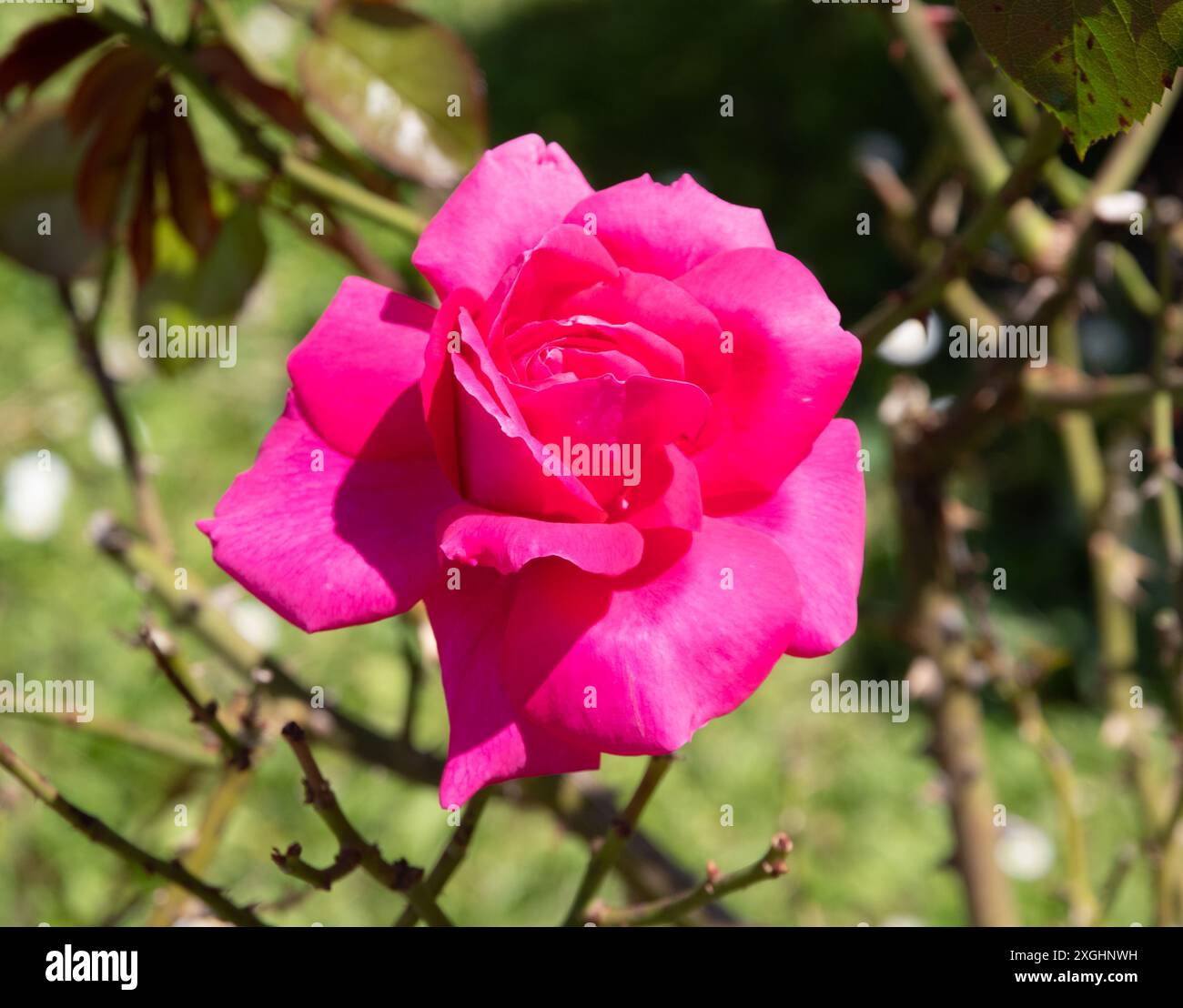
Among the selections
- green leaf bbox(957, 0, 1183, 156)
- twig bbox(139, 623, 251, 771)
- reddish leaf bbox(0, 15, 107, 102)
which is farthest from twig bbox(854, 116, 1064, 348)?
reddish leaf bbox(0, 15, 107, 102)

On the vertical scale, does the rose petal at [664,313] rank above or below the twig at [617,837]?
above

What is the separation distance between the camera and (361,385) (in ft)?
1.83

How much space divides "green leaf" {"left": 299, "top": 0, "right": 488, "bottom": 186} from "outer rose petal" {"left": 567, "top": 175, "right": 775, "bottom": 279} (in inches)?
11.5

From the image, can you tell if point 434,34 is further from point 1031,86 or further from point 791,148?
point 791,148

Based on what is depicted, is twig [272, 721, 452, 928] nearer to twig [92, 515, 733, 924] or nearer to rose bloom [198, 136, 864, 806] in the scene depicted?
rose bloom [198, 136, 864, 806]

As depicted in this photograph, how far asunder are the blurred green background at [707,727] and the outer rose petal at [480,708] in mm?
640

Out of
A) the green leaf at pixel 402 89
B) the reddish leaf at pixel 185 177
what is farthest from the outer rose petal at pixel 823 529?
the reddish leaf at pixel 185 177

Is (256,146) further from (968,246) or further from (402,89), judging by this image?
(968,246)

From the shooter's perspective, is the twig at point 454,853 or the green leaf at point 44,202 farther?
the green leaf at point 44,202

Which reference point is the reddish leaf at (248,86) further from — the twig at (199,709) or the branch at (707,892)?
the branch at (707,892)

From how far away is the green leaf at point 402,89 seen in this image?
0.85m

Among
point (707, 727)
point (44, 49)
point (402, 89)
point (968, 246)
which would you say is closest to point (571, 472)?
point (968, 246)

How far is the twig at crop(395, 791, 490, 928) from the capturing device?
622mm
